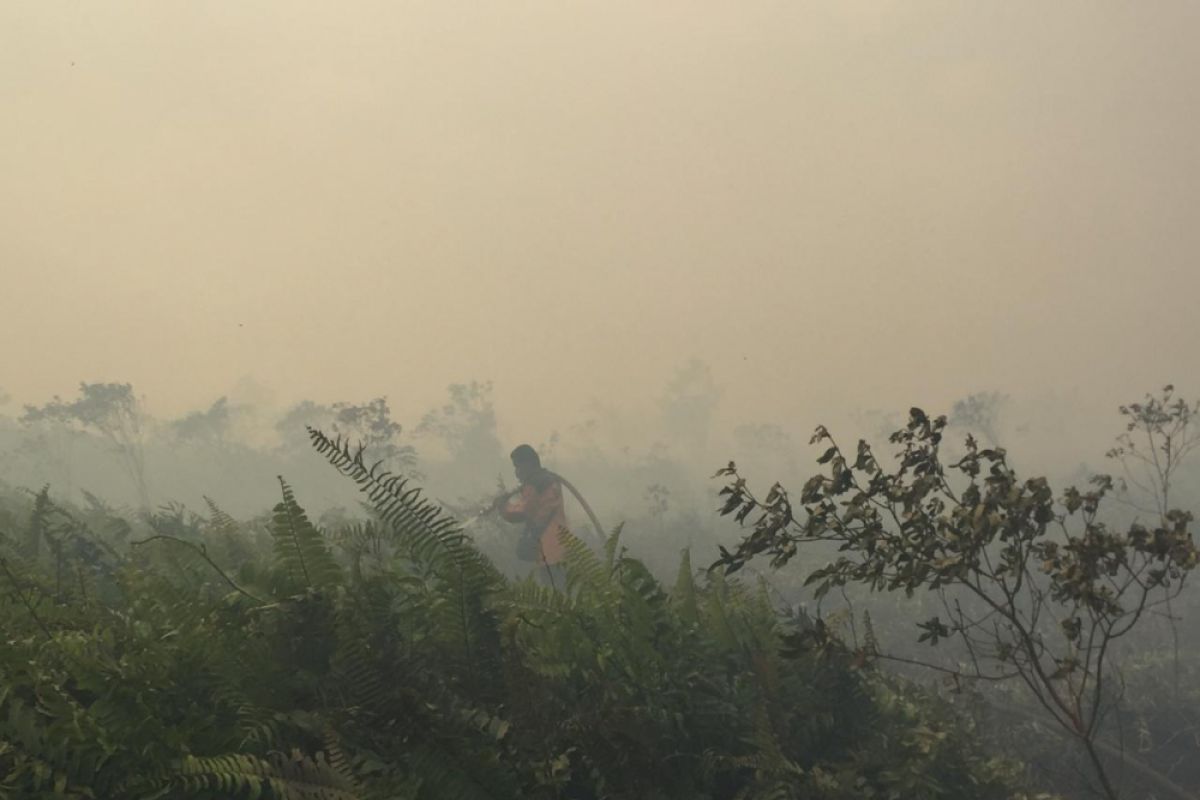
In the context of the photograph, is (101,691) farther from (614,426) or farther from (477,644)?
(614,426)

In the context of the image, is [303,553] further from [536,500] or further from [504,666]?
[536,500]

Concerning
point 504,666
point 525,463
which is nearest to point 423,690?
point 504,666

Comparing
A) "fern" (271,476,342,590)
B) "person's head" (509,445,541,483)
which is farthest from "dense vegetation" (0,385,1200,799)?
"person's head" (509,445,541,483)

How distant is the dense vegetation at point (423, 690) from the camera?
2.22 m

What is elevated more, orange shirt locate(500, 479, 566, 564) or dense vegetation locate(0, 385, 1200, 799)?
orange shirt locate(500, 479, 566, 564)

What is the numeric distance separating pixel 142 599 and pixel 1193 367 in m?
169

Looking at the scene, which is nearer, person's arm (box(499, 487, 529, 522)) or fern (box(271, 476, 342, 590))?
fern (box(271, 476, 342, 590))

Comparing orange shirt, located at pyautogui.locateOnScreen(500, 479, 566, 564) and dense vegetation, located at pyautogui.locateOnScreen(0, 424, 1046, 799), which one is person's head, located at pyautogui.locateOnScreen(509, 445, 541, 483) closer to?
orange shirt, located at pyautogui.locateOnScreen(500, 479, 566, 564)

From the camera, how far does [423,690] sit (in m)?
2.69

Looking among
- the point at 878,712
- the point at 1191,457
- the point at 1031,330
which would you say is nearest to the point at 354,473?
the point at 878,712

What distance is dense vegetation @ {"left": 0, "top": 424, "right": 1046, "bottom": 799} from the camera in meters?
2.22

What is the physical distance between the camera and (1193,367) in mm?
134875

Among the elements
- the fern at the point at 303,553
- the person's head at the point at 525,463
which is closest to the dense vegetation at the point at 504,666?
the fern at the point at 303,553

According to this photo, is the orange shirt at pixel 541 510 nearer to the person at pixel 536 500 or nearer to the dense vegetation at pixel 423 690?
the person at pixel 536 500
